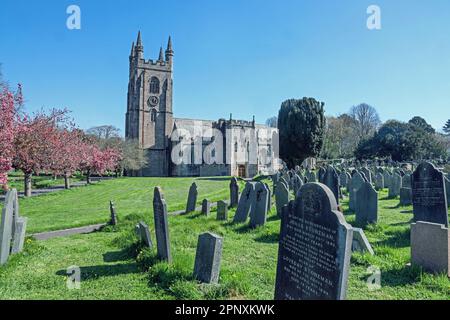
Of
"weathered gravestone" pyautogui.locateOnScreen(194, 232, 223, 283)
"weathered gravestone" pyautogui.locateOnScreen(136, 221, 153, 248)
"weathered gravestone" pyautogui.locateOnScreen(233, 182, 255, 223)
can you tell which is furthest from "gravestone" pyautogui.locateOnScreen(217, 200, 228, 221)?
"weathered gravestone" pyautogui.locateOnScreen(194, 232, 223, 283)

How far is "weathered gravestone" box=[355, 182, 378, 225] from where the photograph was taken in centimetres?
929

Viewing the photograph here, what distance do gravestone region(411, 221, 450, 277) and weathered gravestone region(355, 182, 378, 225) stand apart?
349cm

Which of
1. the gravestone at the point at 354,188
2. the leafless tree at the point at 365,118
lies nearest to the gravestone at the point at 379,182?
the gravestone at the point at 354,188

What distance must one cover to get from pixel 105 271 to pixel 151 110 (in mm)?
52454

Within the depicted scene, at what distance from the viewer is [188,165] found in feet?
182

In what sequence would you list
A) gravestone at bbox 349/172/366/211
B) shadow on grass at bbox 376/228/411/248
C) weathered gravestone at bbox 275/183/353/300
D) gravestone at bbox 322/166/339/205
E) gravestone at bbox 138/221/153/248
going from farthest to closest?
1. gravestone at bbox 322/166/339/205
2. gravestone at bbox 349/172/366/211
3. shadow on grass at bbox 376/228/411/248
4. gravestone at bbox 138/221/153/248
5. weathered gravestone at bbox 275/183/353/300

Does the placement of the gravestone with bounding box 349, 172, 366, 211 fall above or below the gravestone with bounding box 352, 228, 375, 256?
above

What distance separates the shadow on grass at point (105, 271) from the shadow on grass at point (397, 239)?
5.75 m

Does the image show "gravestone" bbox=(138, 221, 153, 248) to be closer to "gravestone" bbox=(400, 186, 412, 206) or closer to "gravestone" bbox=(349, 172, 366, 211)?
"gravestone" bbox=(349, 172, 366, 211)

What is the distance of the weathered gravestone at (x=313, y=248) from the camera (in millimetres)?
3350

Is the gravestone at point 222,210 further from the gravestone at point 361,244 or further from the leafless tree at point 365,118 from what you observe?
the leafless tree at point 365,118

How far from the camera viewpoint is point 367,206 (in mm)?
9422

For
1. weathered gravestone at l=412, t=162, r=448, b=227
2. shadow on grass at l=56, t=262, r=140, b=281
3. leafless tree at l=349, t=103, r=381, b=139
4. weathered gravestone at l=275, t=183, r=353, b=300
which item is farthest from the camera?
leafless tree at l=349, t=103, r=381, b=139
